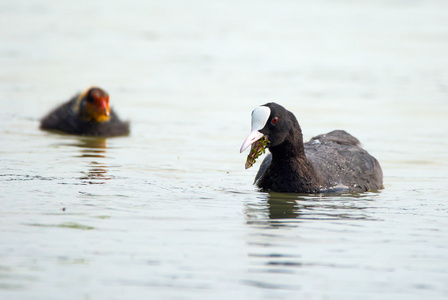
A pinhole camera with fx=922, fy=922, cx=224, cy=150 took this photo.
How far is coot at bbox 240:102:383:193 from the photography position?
29.7ft

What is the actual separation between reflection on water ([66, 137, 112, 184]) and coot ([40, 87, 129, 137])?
0.26 metres

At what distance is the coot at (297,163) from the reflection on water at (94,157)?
1.66m

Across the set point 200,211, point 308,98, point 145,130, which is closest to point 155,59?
point 308,98

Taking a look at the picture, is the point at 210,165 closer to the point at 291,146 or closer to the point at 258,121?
the point at 291,146

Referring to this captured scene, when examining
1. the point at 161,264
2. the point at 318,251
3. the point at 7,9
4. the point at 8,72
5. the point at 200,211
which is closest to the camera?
the point at 161,264

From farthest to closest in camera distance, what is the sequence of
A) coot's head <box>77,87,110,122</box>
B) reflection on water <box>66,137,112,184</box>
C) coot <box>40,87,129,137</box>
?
coot's head <box>77,87,110,122</box>, coot <box>40,87,129,137</box>, reflection on water <box>66,137,112,184</box>

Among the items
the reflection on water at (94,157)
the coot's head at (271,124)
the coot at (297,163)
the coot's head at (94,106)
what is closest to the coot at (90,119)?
the coot's head at (94,106)

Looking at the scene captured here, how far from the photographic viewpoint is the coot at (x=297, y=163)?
9.05m

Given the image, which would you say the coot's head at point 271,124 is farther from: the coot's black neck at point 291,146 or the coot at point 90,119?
the coot at point 90,119

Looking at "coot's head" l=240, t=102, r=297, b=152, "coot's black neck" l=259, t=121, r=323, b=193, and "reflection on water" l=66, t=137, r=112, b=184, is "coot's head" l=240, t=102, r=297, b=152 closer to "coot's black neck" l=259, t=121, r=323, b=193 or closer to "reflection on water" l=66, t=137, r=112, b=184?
"coot's black neck" l=259, t=121, r=323, b=193

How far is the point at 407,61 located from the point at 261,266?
1584 centimetres

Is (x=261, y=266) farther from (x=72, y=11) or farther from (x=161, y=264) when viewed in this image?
(x=72, y=11)

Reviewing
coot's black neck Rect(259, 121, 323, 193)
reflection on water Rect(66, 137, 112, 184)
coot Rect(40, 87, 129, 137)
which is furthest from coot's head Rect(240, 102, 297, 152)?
coot Rect(40, 87, 129, 137)

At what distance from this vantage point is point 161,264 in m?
6.09
